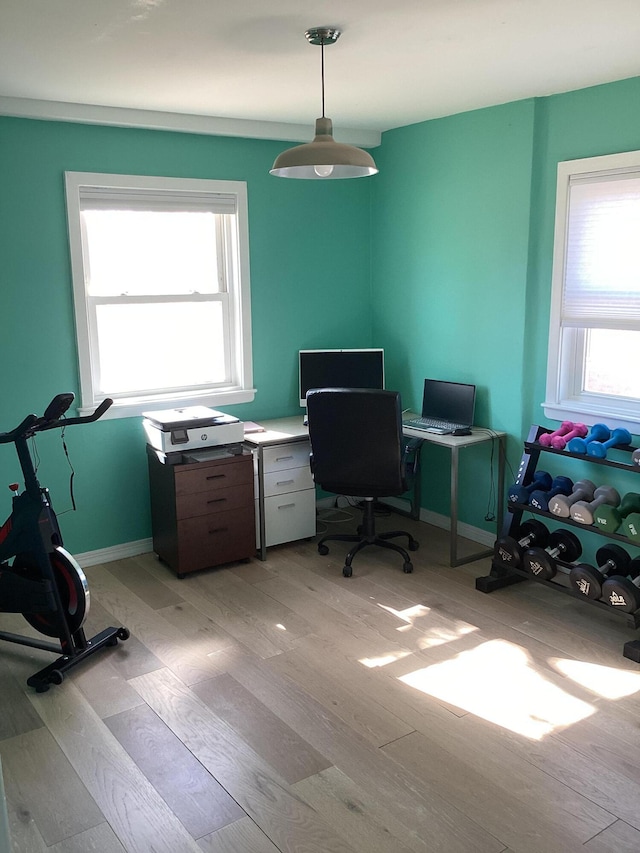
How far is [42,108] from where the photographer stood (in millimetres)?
3779

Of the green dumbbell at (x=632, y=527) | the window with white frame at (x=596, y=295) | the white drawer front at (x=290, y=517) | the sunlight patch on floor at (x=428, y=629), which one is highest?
the window with white frame at (x=596, y=295)

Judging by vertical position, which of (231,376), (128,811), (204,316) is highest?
(204,316)

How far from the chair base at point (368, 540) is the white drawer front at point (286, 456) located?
458 mm

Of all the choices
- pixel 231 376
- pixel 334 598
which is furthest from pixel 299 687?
pixel 231 376

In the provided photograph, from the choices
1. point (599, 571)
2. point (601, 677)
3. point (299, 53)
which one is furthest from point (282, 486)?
point (299, 53)

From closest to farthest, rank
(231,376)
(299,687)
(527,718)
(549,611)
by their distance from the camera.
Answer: (527,718)
(299,687)
(549,611)
(231,376)

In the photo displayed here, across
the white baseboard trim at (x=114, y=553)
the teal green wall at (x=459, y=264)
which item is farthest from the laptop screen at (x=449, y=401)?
A: the white baseboard trim at (x=114, y=553)

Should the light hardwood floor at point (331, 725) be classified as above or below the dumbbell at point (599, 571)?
below

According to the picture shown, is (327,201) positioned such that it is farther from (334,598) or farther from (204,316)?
(334,598)

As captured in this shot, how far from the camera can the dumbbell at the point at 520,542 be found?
382 centimetres

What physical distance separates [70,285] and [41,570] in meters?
1.70

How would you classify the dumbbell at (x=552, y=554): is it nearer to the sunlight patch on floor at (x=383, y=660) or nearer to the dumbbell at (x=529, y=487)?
the dumbbell at (x=529, y=487)

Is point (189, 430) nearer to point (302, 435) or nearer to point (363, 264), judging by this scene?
point (302, 435)

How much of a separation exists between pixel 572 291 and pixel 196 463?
7.08ft
